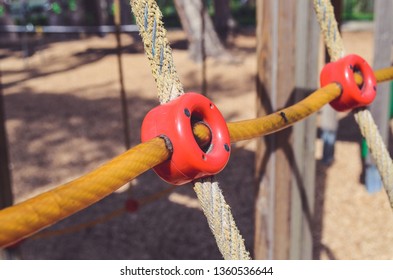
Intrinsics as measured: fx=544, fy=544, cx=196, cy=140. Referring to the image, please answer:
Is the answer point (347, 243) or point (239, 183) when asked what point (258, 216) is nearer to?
point (347, 243)

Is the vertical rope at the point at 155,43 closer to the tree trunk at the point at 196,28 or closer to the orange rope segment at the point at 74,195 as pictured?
the orange rope segment at the point at 74,195

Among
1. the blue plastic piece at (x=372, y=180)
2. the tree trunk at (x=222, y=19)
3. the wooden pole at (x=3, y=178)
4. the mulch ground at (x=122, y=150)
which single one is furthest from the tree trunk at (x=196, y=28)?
the wooden pole at (x=3, y=178)

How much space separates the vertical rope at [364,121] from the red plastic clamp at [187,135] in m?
0.53

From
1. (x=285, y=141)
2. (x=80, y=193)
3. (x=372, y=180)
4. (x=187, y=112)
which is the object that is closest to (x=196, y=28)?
(x=372, y=180)

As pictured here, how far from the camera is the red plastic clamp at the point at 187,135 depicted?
0.67m

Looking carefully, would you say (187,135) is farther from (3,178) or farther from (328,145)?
(328,145)

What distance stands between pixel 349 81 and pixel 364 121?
13 centimetres

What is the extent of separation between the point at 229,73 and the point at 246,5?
6.86m

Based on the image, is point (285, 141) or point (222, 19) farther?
point (222, 19)

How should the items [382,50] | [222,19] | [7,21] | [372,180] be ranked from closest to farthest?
[382,50], [372,180], [222,19], [7,21]

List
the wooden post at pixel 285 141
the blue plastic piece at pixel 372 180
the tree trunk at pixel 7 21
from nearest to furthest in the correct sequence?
the wooden post at pixel 285 141 → the blue plastic piece at pixel 372 180 → the tree trunk at pixel 7 21

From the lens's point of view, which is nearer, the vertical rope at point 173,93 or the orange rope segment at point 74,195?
the orange rope segment at point 74,195

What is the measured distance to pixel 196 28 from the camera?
6.70 metres

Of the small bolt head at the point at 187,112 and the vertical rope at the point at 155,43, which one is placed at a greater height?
the vertical rope at the point at 155,43
